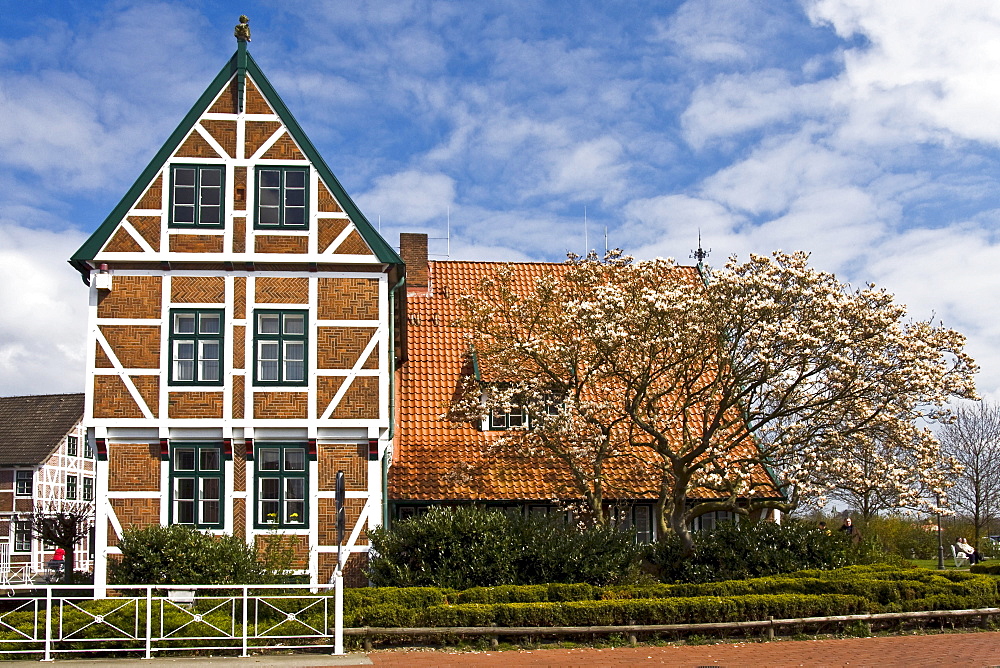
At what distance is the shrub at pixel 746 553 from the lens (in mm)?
20578

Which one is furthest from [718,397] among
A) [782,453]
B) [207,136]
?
[207,136]

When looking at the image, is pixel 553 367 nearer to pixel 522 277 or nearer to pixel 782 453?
pixel 782 453

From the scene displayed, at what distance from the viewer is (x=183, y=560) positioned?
18.2 m

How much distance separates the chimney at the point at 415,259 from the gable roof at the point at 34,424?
75.2ft

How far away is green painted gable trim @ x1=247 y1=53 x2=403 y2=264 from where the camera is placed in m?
20.8

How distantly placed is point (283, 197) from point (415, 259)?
9224mm

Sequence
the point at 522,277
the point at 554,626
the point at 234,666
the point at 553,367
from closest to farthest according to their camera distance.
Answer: the point at 234,666 → the point at 554,626 → the point at 553,367 → the point at 522,277

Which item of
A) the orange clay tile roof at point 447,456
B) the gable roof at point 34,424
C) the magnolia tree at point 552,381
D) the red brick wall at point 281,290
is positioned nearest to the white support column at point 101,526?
the red brick wall at point 281,290

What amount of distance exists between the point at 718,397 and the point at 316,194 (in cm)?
1021

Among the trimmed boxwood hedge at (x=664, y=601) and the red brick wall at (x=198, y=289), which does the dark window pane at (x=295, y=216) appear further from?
the trimmed boxwood hedge at (x=664, y=601)

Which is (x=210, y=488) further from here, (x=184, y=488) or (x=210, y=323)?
(x=210, y=323)

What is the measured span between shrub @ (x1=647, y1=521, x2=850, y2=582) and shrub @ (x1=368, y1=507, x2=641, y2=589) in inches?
49.2

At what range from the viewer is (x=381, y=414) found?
20375 millimetres

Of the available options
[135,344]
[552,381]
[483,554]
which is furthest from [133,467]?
[552,381]
